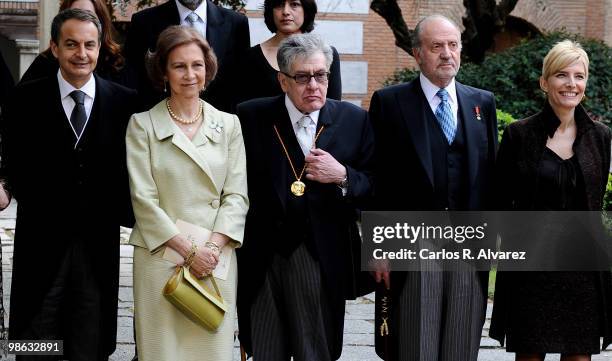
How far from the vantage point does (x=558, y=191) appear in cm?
555

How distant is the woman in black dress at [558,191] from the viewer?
5.56m

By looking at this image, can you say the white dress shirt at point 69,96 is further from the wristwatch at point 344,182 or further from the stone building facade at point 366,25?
the stone building facade at point 366,25

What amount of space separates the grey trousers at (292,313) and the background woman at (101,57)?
1628mm

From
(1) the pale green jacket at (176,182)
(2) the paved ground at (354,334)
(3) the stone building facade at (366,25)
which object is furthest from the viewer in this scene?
(3) the stone building facade at (366,25)

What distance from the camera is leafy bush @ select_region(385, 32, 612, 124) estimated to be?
13.2 metres

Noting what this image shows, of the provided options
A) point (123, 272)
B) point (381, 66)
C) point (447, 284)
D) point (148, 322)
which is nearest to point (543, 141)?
point (447, 284)

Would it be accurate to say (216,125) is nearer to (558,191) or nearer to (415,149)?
(415,149)

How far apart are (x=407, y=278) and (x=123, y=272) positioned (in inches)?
210

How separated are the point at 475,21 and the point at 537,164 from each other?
8796 millimetres

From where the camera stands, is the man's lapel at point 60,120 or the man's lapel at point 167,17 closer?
the man's lapel at point 60,120

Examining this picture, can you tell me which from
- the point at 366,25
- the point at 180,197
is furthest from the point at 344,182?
the point at 366,25

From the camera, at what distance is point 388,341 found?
5.54 metres

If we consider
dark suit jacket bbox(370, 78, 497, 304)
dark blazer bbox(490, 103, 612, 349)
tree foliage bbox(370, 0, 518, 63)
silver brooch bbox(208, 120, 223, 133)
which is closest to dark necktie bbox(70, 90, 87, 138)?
silver brooch bbox(208, 120, 223, 133)

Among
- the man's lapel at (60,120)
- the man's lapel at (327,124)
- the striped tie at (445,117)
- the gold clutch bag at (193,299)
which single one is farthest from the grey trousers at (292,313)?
the man's lapel at (60,120)
